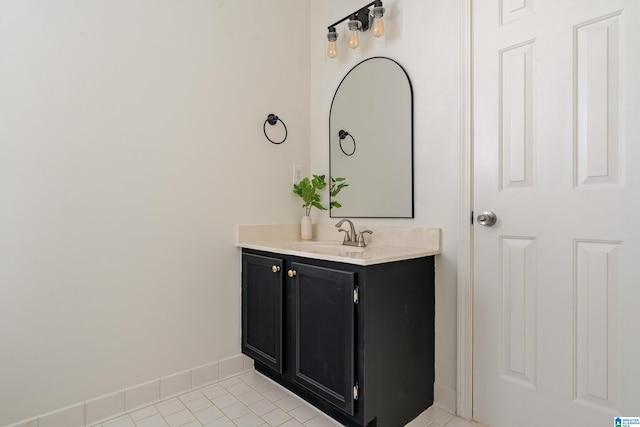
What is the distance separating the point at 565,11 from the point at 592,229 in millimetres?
844

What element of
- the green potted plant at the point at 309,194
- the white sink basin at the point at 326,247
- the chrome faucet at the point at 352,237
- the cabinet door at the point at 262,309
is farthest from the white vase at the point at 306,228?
the cabinet door at the point at 262,309

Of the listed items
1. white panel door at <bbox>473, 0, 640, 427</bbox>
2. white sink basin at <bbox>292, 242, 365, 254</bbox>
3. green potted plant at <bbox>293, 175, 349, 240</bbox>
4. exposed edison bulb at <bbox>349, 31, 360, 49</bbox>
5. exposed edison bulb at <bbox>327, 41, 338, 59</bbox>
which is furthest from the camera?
green potted plant at <bbox>293, 175, 349, 240</bbox>

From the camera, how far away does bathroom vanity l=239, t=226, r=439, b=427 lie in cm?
137

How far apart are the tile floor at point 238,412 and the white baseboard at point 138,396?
0.12 ft

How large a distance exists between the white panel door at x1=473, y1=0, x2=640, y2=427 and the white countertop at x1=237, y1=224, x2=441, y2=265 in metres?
0.28

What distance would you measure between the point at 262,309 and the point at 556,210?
4.82 feet

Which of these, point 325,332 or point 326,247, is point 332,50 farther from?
point 325,332

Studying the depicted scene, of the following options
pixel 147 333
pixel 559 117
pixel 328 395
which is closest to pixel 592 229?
pixel 559 117

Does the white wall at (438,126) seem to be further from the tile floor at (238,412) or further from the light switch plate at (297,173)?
the light switch plate at (297,173)

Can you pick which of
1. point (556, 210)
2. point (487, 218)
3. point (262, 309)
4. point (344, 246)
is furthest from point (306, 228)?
point (556, 210)

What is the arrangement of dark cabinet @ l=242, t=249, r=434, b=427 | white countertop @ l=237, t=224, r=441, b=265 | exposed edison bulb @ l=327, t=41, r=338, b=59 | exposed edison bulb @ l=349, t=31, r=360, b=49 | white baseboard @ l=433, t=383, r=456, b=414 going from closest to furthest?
dark cabinet @ l=242, t=249, r=434, b=427
white countertop @ l=237, t=224, r=441, b=265
white baseboard @ l=433, t=383, r=456, b=414
exposed edison bulb @ l=349, t=31, r=360, b=49
exposed edison bulb @ l=327, t=41, r=338, b=59

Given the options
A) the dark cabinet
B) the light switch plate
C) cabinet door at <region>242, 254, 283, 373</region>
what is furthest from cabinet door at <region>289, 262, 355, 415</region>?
the light switch plate

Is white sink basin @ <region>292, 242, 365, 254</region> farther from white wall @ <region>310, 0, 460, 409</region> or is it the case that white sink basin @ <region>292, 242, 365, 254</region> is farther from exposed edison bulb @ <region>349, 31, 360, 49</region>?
exposed edison bulb @ <region>349, 31, 360, 49</region>

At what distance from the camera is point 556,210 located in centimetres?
136
